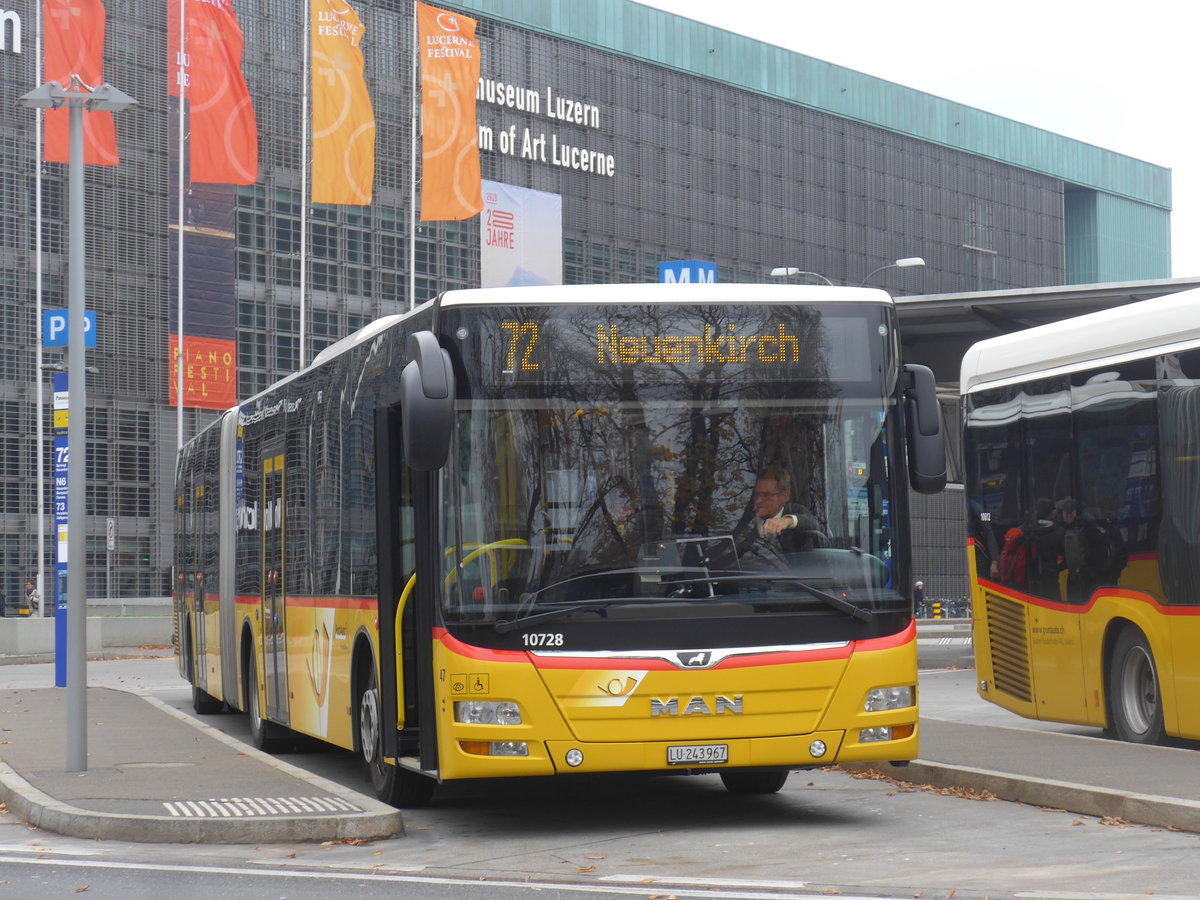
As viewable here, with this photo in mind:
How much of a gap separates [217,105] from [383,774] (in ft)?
150

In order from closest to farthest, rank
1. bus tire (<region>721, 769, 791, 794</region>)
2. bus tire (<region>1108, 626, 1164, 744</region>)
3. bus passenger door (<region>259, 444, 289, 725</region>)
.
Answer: bus tire (<region>721, 769, 791, 794</region>) → bus tire (<region>1108, 626, 1164, 744</region>) → bus passenger door (<region>259, 444, 289, 725</region>)

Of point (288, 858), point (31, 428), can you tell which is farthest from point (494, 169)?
point (288, 858)

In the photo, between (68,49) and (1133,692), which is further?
(68,49)

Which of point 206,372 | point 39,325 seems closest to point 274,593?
point 39,325

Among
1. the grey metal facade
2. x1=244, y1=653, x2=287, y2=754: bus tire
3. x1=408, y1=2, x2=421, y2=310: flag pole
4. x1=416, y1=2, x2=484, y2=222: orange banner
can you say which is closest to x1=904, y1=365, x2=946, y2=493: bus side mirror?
x1=244, y1=653, x2=287, y2=754: bus tire

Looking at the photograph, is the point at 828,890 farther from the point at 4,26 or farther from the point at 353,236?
the point at 353,236

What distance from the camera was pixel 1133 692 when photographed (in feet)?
45.9

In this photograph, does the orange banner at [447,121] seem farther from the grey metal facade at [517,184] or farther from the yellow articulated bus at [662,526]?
the yellow articulated bus at [662,526]

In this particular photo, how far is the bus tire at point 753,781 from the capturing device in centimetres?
1209

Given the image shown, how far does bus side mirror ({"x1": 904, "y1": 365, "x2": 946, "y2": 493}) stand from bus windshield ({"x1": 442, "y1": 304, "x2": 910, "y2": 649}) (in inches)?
6.6

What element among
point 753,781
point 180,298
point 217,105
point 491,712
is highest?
point 217,105

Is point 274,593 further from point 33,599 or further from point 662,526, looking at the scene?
point 33,599

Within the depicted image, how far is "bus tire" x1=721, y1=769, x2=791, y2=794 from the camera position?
476 inches

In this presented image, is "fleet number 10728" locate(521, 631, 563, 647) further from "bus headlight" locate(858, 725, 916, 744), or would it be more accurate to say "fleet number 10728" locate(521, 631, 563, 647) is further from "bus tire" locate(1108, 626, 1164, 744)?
"bus tire" locate(1108, 626, 1164, 744)
